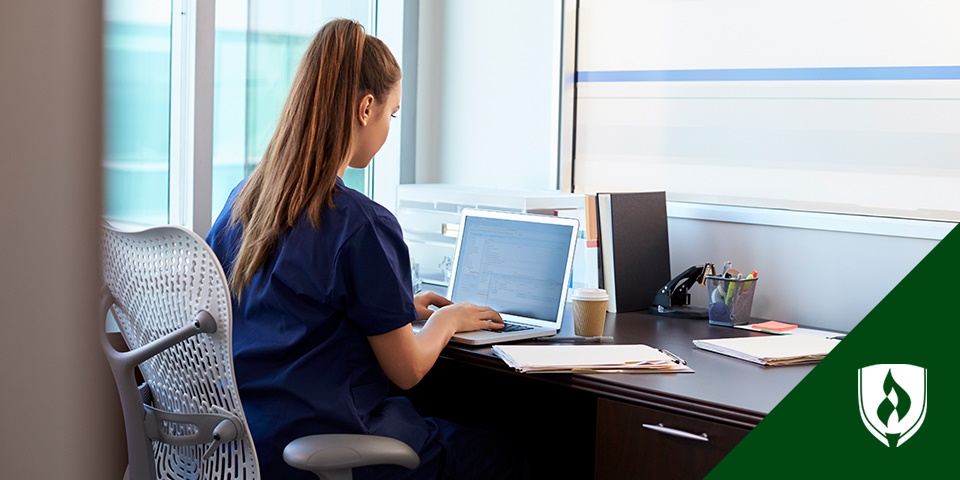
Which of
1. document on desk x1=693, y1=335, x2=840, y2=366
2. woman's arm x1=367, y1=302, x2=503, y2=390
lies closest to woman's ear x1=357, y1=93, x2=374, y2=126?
woman's arm x1=367, y1=302, x2=503, y2=390

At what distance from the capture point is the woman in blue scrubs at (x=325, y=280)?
4.65ft

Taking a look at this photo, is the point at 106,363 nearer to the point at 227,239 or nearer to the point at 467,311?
the point at 227,239

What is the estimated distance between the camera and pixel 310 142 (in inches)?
58.3

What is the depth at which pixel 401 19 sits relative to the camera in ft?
8.43

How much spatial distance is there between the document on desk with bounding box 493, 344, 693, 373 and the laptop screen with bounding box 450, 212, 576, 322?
0.66 ft

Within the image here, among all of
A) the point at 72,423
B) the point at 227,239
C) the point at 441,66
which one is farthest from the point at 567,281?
the point at 72,423

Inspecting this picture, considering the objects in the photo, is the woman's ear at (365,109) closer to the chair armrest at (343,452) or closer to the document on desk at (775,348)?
the chair armrest at (343,452)

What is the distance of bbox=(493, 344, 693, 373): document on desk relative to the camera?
1486mm

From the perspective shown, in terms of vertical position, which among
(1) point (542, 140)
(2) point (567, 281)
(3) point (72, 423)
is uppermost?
(1) point (542, 140)

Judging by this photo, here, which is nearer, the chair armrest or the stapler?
the chair armrest

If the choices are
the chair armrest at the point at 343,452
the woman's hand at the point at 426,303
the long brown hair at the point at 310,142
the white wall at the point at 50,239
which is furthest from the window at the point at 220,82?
the white wall at the point at 50,239

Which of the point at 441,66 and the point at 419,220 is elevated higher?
the point at 441,66

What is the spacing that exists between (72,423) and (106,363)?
0.01 m

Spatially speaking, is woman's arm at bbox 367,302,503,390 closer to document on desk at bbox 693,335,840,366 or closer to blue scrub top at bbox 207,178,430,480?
blue scrub top at bbox 207,178,430,480
